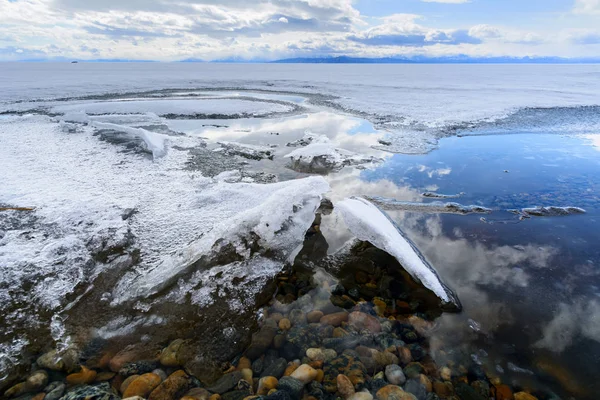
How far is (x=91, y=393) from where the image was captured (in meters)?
2.50

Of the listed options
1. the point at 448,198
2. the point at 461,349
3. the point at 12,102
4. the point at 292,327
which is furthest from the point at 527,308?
the point at 12,102

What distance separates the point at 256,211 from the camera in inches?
192

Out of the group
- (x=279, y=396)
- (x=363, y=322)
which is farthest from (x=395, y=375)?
(x=279, y=396)

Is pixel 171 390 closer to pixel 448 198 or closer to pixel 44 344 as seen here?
pixel 44 344

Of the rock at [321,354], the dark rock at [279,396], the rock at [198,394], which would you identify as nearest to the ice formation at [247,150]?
the rock at [321,354]

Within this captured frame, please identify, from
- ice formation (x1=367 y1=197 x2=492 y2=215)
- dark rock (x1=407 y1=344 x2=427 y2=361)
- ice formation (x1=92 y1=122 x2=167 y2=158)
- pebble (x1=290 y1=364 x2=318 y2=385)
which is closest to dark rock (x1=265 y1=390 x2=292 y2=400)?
pebble (x1=290 y1=364 x2=318 y2=385)

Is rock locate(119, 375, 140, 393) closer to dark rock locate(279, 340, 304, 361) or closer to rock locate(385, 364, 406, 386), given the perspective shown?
dark rock locate(279, 340, 304, 361)

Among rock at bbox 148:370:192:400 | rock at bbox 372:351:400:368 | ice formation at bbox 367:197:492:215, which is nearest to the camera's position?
rock at bbox 148:370:192:400

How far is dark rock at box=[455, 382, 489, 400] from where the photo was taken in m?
2.62

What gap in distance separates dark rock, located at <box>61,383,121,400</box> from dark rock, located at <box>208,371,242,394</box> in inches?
29.0

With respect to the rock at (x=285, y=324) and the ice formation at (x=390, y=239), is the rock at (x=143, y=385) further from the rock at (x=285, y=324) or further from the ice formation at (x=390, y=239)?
the ice formation at (x=390, y=239)

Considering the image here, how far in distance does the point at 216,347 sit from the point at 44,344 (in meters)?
1.60

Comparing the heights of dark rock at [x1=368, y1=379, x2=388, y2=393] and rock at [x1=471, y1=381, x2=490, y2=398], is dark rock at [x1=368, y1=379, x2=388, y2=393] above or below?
below

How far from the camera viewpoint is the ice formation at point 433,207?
579 cm
